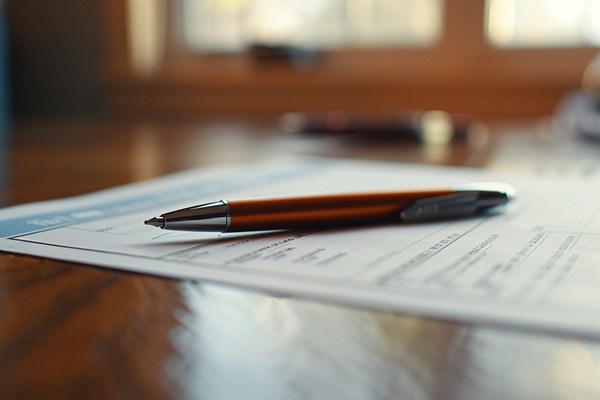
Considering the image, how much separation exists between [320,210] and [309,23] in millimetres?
1696

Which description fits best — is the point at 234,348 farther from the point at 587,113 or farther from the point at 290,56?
the point at 290,56

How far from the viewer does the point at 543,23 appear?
181cm

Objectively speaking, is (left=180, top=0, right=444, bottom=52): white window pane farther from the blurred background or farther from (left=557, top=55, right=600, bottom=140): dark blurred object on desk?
(left=557, top=55, right=600, bottom=140): dark blurred object on desk

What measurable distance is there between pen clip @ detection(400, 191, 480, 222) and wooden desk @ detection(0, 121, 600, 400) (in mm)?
171

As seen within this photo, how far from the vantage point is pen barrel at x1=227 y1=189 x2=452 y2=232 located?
1.30 ft

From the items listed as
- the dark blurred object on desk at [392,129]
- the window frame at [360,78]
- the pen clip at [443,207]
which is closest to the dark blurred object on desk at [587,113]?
the dark blurred object on desk at [392,129]

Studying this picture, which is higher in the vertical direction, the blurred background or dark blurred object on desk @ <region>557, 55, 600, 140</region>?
the blurred background

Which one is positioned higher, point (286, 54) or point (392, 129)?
point (286, 54)

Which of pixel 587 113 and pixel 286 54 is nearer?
pixel 587 113

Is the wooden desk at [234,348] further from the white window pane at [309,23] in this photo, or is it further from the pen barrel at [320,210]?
the white window pane at [309,23]

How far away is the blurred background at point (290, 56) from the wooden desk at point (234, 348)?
5.18ft

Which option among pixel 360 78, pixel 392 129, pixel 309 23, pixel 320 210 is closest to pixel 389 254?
pixel 320 210

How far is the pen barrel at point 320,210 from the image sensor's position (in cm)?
40

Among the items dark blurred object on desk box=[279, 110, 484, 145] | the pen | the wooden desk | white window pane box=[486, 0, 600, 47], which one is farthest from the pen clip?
white window pane box=[486, 0, 600, 47]
